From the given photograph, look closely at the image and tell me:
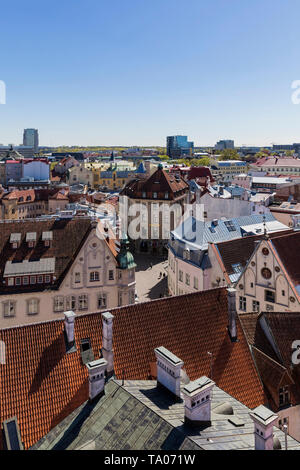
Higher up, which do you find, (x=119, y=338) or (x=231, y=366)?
(x=119, y=338)

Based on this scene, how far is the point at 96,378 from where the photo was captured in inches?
747

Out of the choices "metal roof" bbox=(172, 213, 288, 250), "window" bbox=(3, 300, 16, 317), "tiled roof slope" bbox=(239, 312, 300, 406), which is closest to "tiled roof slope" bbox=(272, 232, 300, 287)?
"tiled roof slope" bbox=(239, 312, 300, 406)

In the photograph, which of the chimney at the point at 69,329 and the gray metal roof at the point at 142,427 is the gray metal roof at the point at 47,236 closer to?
the chimney at the point at 69,329

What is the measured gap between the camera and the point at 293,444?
17766 mm

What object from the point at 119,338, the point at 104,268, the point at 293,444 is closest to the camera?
the point at 293,444

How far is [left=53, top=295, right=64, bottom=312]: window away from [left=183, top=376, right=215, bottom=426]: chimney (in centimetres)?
2731

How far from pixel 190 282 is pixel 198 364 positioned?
2785 cm

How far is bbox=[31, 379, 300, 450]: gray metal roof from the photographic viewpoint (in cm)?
1531

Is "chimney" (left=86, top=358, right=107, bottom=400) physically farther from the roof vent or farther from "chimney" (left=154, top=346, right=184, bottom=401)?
the roof vent

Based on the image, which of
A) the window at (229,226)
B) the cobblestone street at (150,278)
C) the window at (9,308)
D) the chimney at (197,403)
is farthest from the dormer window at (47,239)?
the chimney at (197,403)

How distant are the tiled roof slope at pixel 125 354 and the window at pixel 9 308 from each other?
18.3 metres

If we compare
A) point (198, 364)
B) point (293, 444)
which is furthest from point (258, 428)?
point (198, 364)

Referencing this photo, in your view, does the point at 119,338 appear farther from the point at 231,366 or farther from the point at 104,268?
the point at 104,268
